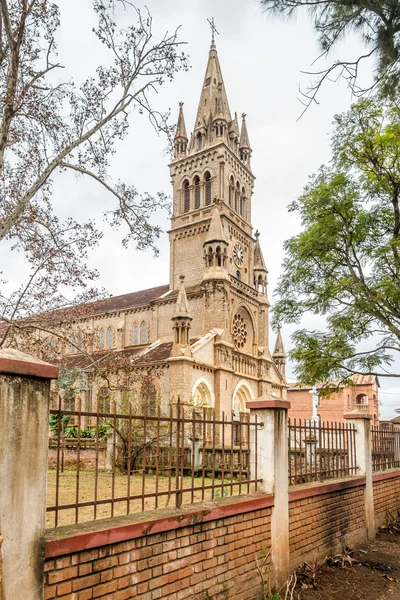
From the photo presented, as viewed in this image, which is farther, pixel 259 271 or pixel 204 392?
pixel 259 271

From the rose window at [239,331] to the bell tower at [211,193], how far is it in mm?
Result: 2755

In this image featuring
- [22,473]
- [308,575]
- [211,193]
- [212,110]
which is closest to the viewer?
[22,473]

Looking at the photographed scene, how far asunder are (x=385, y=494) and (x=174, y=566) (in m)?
7.36

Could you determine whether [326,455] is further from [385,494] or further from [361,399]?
[361,399]

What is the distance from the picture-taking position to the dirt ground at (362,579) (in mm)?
6152

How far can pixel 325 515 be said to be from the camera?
7.57 metres

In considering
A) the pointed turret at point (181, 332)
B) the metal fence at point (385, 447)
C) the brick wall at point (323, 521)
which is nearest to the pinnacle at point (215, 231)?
the pointed turret at point (181, 332)

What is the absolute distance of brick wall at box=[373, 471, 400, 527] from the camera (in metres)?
9.88

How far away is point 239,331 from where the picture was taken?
33062mm

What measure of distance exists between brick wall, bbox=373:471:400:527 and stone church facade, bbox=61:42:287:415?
14956mm

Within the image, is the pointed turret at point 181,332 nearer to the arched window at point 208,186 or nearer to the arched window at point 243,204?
the arched window at point 208,186

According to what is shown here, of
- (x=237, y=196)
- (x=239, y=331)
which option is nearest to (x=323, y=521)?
(x=239, y=331)

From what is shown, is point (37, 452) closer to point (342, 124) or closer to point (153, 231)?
point (153, 231)

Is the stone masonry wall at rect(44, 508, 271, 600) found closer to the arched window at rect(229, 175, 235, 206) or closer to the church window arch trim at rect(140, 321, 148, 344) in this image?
the church window arch trim at rect(140, 321, 148, 344)
